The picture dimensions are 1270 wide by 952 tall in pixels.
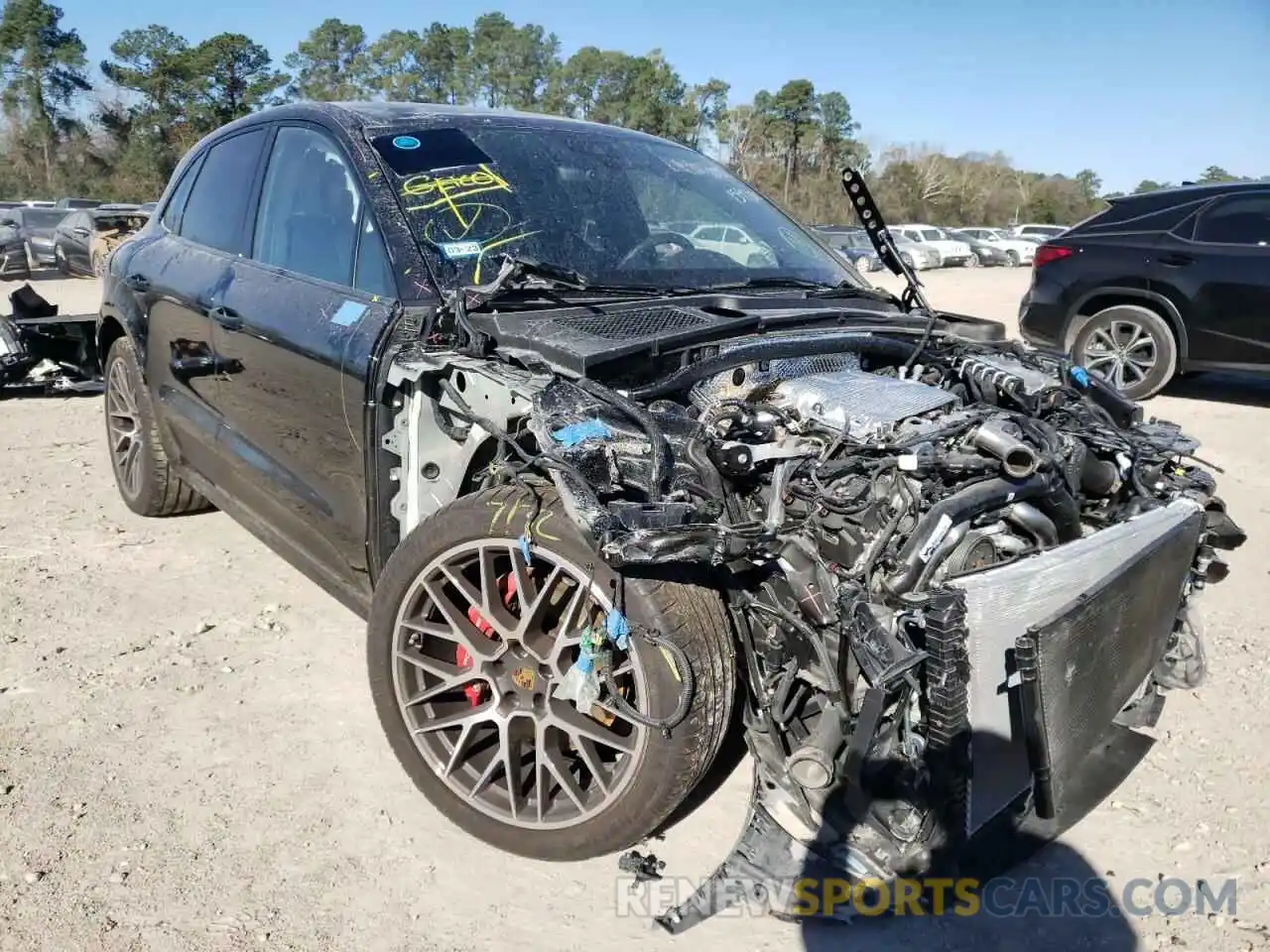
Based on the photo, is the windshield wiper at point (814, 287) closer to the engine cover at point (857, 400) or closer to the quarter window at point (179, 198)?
the engine cover at point (857, 400)

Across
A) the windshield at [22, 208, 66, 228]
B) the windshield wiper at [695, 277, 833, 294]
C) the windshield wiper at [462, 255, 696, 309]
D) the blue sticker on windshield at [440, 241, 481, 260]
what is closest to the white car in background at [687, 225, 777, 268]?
the windshield wiper at [695, 277, 833, 294]

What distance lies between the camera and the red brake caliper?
2.63m

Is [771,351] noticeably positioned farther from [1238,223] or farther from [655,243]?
[1238,223]

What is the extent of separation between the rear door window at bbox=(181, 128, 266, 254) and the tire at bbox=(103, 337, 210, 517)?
769 millimetres

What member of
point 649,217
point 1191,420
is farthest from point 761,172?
point 649,217

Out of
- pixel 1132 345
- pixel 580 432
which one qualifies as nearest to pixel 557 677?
pixel 580 432

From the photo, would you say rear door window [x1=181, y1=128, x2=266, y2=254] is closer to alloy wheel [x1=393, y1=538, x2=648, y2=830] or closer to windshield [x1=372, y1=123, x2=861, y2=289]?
windshield [x1=372, y1=123, x2=861, y2=289]

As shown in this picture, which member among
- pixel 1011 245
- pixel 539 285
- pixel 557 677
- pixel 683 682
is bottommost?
pixel 557 677

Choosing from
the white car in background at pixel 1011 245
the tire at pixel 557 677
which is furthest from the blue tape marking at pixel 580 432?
the white car in background at pixel 1011 245

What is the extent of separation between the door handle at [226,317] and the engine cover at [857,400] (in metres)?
2.00

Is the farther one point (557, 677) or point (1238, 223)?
point (1238, 223)

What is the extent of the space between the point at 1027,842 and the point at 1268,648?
6.34 ft

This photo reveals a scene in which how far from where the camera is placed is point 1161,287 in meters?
7.72

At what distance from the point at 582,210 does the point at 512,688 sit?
1.70 meters
